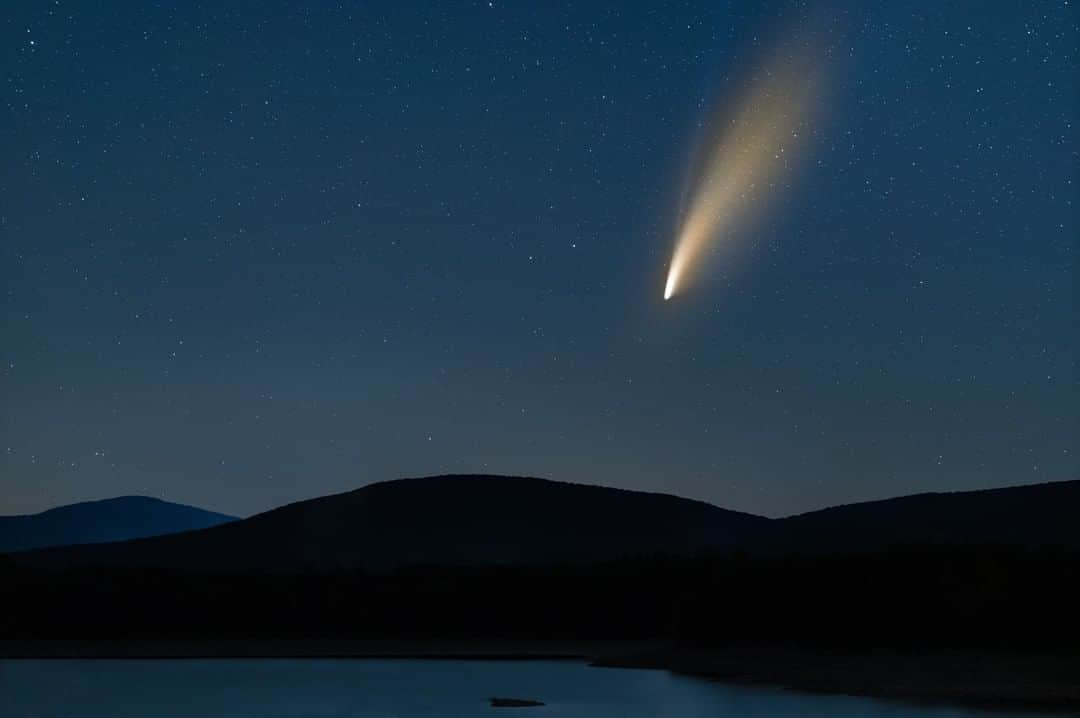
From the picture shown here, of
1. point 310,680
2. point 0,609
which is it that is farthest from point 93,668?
point 0,609

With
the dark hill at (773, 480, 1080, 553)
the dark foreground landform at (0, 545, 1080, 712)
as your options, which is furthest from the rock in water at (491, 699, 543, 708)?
the dark hill at (773, 480, 1080, 553)

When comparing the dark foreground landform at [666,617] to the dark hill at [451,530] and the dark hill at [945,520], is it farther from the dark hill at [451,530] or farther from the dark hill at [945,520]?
the dark hill at [451,530]

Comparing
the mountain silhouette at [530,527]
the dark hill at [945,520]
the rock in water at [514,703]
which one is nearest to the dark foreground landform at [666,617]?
the rock in water at [514,703]

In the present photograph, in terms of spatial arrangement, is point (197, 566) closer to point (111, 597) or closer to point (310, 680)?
point (111, 597)

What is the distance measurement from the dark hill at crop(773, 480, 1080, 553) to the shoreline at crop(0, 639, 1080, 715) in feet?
182

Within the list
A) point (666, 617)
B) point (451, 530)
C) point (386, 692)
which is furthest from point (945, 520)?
point (386, 692)

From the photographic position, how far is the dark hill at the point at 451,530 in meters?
128

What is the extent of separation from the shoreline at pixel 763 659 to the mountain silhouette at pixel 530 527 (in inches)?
2117

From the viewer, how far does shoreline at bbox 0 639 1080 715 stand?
125ft

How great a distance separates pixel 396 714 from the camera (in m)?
36.6

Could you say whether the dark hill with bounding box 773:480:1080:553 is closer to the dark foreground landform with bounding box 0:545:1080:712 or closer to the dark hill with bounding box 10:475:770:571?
Result: the dark hill with bounding box 10:475:770:571

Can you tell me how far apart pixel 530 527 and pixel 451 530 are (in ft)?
22.6

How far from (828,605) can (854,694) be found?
1283 cm

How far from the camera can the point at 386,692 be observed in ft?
139
